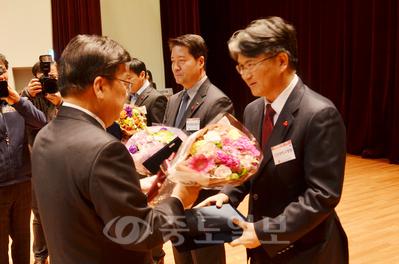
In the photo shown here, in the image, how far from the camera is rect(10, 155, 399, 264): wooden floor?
2.97 meters

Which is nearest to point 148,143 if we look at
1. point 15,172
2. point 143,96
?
point 15,172

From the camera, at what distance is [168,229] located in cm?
118

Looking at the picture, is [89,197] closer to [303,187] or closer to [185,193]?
[185,193]

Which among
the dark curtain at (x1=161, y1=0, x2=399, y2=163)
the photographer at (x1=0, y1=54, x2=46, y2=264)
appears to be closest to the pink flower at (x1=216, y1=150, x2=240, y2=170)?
the photographer at (x1=0, y1=54, x2=46, y2=264)

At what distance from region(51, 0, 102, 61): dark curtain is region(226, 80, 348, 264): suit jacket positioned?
6643 mm

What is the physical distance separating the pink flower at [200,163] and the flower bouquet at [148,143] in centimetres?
43

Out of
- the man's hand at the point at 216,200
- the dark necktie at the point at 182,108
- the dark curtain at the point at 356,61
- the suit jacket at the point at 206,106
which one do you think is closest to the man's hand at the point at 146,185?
the man's hand at the point at 216,200

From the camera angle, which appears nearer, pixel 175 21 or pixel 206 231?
pixel 206 231

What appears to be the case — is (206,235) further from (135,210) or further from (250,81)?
(250,81)

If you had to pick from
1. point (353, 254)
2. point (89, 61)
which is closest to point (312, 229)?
Result: point (89, 61)

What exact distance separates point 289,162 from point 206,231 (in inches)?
15.7

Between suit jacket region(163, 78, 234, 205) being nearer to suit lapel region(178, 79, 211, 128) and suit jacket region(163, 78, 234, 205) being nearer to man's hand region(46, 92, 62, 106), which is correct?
suit lapel region(178, 79, 211, 128)

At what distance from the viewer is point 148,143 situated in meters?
1.75

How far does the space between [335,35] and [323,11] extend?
0.53 m
